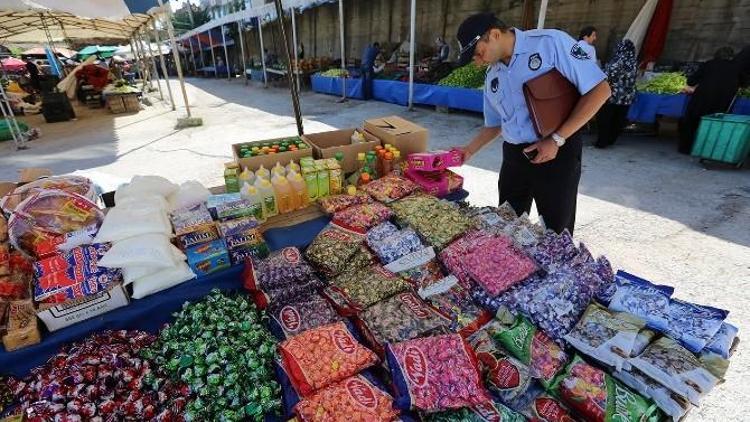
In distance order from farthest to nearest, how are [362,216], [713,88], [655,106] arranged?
1. [655,106]
2. [713,88]
3. [362,216]

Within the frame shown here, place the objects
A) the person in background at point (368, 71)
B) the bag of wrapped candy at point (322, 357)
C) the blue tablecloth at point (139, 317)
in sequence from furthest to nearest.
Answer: the person in background at point (368, 71) < the blue tablecloth at point (139, 317) < the bag of wrapped candy at point (322, 357)

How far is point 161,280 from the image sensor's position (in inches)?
66.8

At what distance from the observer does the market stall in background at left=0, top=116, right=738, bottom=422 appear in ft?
Answer: 4.27

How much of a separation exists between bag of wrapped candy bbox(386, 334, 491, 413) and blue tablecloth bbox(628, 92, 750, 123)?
21.4ft

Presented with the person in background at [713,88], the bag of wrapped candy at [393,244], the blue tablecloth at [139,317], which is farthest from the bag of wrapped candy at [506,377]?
the person in background at [713,88]

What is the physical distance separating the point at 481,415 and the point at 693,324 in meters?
0.93

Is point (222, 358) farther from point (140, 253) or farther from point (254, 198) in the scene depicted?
point (254, 198)

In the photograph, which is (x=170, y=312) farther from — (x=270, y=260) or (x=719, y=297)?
(x=719, y=297)

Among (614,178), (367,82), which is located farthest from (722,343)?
(367,82)

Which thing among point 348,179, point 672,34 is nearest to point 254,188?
point 348,179

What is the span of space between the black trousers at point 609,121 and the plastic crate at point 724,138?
111 centimetres

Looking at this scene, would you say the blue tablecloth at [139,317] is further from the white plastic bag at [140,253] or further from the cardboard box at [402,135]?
the cardboard box at [402,135]

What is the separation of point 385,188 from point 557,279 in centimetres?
120

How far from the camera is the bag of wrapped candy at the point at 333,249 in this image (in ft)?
6.24
